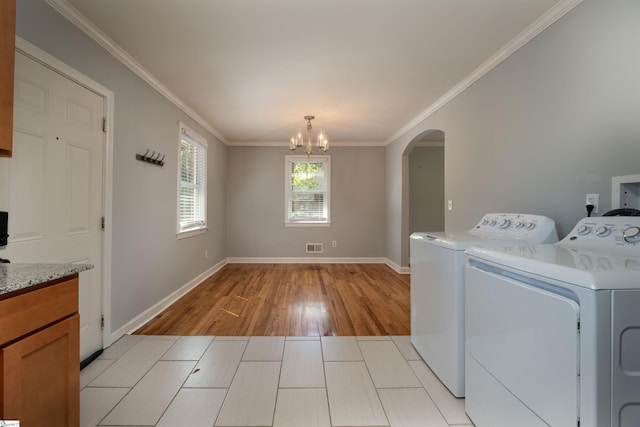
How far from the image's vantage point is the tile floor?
148 cm

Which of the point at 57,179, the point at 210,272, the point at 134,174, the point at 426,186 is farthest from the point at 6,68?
the point at 426,186

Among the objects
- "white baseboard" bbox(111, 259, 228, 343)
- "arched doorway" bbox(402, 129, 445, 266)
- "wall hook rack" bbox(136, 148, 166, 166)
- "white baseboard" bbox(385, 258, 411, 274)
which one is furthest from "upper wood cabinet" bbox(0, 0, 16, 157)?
"arched doorway" bbox(402, 129, 445, 266)

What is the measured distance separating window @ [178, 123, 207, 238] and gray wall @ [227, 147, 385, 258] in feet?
3.91

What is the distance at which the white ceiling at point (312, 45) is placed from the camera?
1809mm

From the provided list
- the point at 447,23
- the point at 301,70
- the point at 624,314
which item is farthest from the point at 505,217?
the point at 301,70

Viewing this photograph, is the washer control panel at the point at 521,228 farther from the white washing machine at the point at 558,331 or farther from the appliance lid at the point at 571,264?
the appliance lid at the point at 571,264

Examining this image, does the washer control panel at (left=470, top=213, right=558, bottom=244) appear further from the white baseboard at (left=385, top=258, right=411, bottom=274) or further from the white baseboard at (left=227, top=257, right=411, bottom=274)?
the white baseboard at (left=227, top=257, right=411, bottom=274)

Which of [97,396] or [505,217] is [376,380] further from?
[97,396]

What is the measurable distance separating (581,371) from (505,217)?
136 cm

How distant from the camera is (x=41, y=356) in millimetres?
1013

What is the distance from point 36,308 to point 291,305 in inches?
94.4

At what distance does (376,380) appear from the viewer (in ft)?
5.92

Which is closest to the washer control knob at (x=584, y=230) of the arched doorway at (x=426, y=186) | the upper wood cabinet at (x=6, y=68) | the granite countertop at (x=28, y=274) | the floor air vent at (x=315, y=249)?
the granite countertop at (x=28, y=274)

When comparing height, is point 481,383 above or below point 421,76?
below
